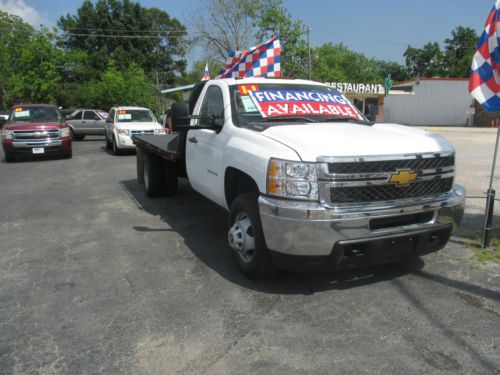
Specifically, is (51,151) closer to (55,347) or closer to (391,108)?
(55,347)

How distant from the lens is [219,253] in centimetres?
473

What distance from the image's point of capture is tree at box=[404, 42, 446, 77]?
→ 77.8 m

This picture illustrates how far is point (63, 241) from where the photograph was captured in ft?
17.4

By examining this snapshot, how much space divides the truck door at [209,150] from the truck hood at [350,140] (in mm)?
808

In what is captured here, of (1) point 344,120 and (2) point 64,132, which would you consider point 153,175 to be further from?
(2) point 64,132

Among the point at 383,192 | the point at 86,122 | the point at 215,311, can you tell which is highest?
the point at 383,192

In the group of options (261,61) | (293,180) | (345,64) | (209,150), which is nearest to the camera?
(293,180)

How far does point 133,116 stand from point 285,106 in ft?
39.0

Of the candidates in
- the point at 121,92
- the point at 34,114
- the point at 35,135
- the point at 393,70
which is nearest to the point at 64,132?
the point at 35,135

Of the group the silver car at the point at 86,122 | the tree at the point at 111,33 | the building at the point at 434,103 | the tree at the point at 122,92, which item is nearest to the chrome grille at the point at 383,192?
the silver car at the point at 86,122

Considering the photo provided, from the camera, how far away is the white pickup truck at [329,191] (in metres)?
3.23

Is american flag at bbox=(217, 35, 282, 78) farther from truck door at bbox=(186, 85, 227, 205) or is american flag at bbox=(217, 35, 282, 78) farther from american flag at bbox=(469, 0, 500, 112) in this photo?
american flag at bbox=(469, 0, 500, 112)

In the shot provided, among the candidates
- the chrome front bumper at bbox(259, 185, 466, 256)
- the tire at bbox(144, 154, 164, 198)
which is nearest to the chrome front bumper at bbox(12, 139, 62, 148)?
the tire at bbox(144, 154, 164, 198)

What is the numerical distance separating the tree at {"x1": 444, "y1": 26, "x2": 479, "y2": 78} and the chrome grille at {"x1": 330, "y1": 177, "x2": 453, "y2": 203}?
250 feet
